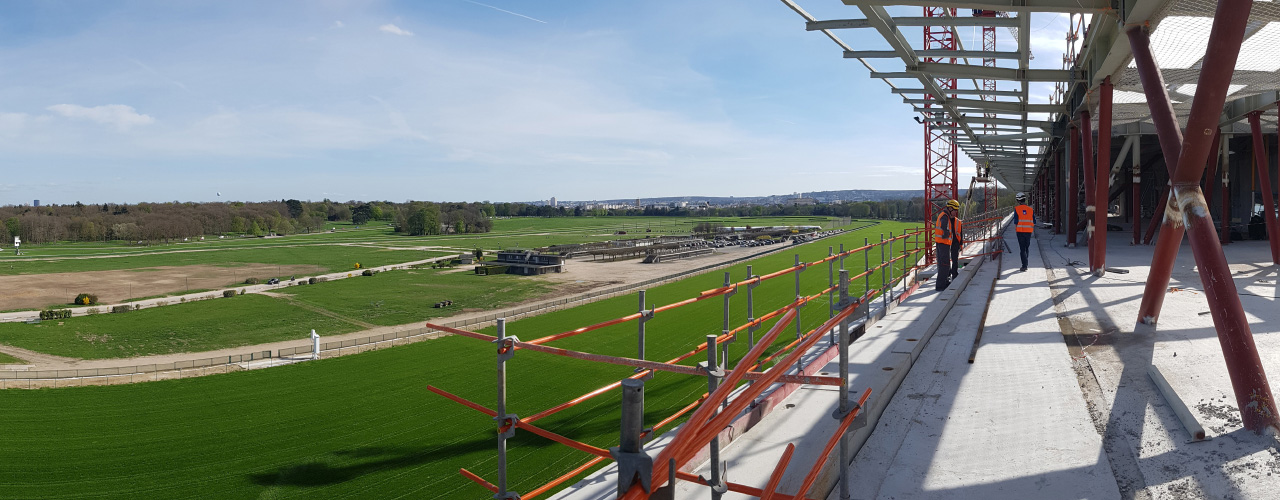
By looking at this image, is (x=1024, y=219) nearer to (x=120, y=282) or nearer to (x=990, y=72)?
(x=990, y=72)

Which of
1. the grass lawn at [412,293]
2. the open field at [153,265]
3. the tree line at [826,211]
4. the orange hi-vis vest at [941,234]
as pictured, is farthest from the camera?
the tree line at [826,211]

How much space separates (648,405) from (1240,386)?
697 cm

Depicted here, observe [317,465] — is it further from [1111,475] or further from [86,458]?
[1111,475]

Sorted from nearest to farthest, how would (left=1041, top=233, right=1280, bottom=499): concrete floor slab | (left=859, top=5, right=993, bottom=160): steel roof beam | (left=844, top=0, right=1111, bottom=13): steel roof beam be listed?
(left=1041, top=233, right=1280, bottom=499): concrete floor slab
(left=844, top=0, right=1111, bottom=13): steel roof beam
(left=859, top=5, right=993, bottom=160): steel roof beam

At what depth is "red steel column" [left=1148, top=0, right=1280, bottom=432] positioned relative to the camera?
3713 millimetres

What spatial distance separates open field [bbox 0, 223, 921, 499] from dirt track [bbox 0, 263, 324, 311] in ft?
86.2

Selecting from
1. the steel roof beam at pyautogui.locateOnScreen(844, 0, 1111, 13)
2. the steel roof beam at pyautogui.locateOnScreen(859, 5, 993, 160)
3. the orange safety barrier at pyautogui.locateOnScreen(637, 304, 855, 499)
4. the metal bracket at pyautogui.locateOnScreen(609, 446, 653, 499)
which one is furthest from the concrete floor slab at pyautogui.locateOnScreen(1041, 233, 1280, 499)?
the steel roof beam at pyautogui.locateOnScreen(859, 5, 993, 160)

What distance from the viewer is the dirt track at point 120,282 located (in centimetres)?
3734

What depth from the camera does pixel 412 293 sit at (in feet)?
125

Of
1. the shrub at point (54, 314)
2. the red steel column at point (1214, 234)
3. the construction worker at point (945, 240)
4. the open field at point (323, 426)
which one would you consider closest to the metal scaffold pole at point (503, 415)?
the open field at point (323, 426)

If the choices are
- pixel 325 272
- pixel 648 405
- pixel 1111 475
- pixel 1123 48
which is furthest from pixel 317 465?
pixel 325 272

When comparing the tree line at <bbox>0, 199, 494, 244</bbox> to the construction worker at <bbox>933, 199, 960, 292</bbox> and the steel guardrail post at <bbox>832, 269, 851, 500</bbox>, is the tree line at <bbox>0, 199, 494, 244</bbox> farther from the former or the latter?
the steel guardrail post at <bbox>832, 269, 851, 500</bbox>

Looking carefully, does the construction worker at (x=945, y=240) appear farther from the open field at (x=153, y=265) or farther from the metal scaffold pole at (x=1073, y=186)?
the open field at (x=153, y=265)

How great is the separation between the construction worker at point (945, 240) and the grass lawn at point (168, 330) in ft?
78.6
